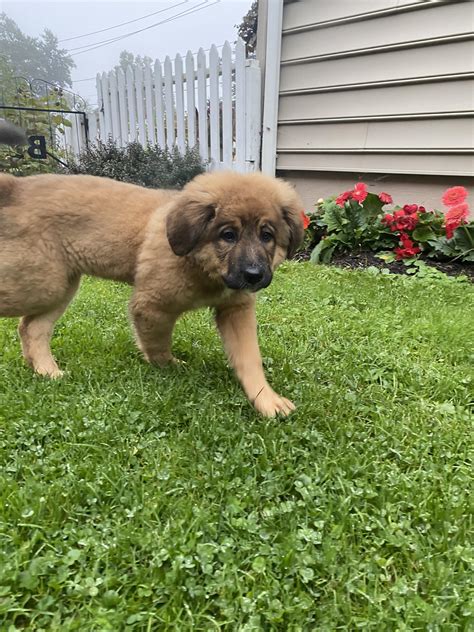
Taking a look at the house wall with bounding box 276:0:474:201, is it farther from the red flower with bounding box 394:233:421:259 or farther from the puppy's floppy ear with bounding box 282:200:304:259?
the puppy's floppy ear with bounding box 282:200:304:259

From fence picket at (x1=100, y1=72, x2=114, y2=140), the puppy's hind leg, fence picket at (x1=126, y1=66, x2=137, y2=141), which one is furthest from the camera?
fence picket at (x1=100, y1=72, x2=114, y2=140)

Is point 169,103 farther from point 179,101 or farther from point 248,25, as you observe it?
point 248,25

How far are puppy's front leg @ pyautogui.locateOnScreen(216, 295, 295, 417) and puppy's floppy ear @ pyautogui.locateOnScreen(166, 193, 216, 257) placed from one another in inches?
19.1

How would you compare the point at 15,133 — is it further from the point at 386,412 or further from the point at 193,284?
the point at 386,412

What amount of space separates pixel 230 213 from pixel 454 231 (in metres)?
3.39

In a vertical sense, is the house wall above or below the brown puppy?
above

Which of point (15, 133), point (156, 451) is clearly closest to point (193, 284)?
point (156, 451)

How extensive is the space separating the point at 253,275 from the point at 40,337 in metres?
1.48

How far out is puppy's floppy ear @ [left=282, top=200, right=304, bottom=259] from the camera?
2570mm

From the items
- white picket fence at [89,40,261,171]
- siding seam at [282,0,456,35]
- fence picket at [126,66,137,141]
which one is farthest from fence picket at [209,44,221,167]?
fence picket at [126,66,137,141]

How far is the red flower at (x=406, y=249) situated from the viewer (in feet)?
16.8

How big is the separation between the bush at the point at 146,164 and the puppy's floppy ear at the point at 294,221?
4821mm

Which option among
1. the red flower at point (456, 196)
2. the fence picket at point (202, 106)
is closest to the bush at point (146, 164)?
the fence picket at point (202, 106)

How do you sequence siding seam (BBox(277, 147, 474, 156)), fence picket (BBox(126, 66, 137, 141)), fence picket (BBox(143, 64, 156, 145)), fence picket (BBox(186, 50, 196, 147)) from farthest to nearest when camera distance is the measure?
fence picket (BBox(126, 66, 137, 141)) < fence picket (BBox(143, 64, 156, 145)) < fence picket (BBox(186, 50, 196, 147)) < siding seam (BBox(277, 147, 474, 156))
